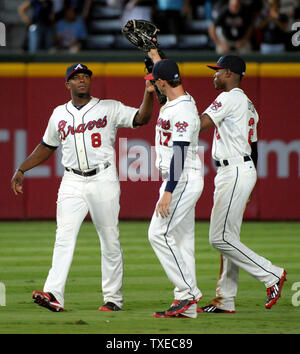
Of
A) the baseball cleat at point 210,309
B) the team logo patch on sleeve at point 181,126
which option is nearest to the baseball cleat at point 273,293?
the baseball cleat at point 210,309

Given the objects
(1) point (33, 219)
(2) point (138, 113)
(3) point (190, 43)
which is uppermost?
(3) point (190, 43)

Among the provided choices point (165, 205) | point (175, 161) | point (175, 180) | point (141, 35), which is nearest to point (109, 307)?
point (165, 205)

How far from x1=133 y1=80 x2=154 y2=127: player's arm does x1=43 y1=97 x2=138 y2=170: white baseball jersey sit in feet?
0.17

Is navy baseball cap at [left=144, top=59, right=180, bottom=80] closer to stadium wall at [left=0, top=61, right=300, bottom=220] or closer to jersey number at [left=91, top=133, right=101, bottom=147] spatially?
jersey number at [left=91, top=133, right=101, bottom=147]

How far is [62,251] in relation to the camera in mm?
6781

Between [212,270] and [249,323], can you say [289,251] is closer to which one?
[212,270]

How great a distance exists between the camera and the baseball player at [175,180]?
6250 millimetres

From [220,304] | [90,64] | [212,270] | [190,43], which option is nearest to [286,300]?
[220,304]

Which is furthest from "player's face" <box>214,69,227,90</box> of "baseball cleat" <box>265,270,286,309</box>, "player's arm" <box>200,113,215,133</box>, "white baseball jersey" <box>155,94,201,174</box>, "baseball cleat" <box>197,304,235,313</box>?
"baseball cleat" <box>197,304,235,313</box>

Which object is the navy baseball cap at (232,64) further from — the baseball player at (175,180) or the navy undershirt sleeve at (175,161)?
the navy undershirt sleeve at (175,161)

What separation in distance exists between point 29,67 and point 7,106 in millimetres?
643

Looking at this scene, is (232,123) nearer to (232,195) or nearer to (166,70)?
(232,195)

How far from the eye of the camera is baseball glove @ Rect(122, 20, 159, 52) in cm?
684

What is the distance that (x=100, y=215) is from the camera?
696cm
